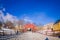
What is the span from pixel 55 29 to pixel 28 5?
2.36ft

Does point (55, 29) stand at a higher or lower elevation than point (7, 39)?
higher

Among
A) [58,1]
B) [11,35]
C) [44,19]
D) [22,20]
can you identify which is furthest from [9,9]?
[58,1]

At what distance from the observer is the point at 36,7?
2.68 meters

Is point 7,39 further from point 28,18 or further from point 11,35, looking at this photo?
point 28,18

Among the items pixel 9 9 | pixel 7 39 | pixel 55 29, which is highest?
pixel 9 9

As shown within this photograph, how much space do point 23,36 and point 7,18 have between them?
48 cm

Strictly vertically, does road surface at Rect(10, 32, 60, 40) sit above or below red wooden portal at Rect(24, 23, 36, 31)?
below

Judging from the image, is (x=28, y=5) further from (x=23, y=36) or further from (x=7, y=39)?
(x=7, y=39)

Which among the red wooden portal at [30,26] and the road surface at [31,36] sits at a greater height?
the red wooden portal at [30,26]

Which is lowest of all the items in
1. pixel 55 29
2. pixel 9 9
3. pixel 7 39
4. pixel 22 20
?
pixel 7 39

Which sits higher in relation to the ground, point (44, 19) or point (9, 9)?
point (9, 9)

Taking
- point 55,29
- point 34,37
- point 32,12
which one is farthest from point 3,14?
point 55,29

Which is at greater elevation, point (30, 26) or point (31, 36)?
point (30, 26)

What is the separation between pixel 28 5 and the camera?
268 cm
